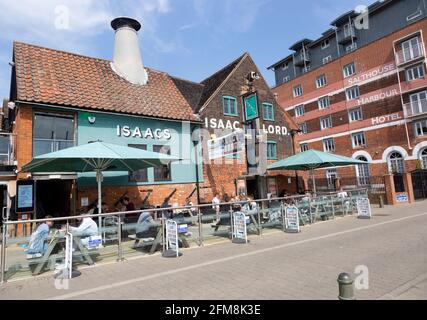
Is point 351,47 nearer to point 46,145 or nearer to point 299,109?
point 299,109

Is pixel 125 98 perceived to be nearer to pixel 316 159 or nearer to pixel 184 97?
pixel 184 97

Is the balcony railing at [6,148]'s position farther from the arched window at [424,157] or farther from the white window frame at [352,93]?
the white window frame at [352,93]

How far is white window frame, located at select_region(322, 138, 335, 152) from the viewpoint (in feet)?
123

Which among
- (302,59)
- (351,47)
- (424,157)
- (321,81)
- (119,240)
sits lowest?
(119,240)

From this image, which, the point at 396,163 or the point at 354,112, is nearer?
the point at 396,163

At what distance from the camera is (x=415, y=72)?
29234mm

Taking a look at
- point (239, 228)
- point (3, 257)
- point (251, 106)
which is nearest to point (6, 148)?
point (3, 257)

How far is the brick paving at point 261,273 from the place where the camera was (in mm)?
4965

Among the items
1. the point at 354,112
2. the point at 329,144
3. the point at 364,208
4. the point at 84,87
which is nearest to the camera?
the point at 364,208

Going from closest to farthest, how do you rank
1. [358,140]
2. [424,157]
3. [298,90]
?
[424,157] → [358,140] → [298,90]

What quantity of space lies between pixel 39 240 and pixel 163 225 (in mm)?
3050

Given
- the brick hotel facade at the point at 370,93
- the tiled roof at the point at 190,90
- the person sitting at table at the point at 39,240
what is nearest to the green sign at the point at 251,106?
the tiled roof at the point at 190,90

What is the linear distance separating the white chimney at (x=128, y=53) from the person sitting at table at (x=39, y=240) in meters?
11.4
